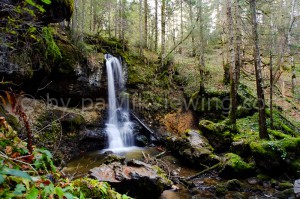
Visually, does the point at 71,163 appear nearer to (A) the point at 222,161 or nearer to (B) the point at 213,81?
(A) the point at 222,161

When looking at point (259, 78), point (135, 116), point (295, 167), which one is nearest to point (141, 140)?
point (135, 116)

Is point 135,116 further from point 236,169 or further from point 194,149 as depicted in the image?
point 236,169

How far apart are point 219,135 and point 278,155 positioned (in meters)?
3.33

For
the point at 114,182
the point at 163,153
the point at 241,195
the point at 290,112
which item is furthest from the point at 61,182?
the point at 290,112

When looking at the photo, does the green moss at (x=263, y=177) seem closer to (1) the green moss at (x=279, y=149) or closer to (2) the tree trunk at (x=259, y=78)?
(1) the green moss at (x=279, y=149)

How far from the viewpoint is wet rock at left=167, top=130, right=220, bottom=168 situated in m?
9.50

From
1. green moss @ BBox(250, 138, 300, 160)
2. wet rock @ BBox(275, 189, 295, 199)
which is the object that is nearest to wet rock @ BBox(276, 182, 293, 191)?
wet rock @ BBox(275, 189, 295, 199)

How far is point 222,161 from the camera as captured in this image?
29.6 feet

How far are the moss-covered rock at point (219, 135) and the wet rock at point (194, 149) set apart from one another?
1.40ft

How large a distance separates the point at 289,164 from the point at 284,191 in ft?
4.92

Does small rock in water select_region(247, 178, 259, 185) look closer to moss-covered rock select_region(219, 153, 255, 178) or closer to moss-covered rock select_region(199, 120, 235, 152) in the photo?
moss-covered rock select_region(219, 153, 255, 178)

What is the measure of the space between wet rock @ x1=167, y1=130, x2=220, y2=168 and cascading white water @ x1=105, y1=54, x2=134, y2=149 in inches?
116

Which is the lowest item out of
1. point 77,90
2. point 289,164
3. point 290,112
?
point 289,164

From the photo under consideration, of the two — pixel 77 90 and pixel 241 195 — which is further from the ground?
pixel 77 90
